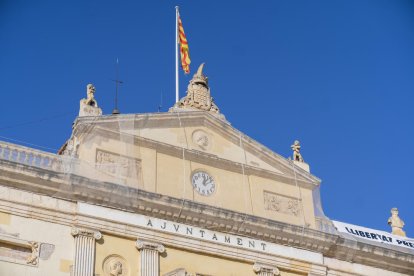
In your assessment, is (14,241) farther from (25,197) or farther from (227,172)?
(227,172)

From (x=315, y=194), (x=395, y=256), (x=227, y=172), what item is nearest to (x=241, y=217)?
(x=227, y=172)

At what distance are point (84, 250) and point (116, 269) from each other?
1003mm

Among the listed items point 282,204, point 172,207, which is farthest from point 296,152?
point 172,207

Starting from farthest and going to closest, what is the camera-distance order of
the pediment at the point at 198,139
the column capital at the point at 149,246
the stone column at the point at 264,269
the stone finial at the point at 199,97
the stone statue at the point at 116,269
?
the stone finial at the point at 199,97 → the stone column at the point at 264,269 → the pediment at the point at 198,139 → the column capital at the point at 149,246 → the stone statue at the point at 116,269

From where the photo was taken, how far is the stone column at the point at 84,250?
2347cm

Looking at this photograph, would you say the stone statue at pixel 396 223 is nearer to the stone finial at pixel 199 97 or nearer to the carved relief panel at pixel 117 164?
the stone finial at pixel 199 97

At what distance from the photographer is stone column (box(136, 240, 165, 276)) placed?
80.0 feet

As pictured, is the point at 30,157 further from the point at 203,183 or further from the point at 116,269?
the point at 203,183

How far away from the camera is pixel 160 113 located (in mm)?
26688

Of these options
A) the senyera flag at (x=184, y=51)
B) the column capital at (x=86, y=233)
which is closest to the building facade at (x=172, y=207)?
the column capital at (x=86, y=233)

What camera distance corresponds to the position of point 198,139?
27.3 meters

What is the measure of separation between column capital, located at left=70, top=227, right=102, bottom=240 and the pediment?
265 cm

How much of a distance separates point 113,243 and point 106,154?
2602 millimetres

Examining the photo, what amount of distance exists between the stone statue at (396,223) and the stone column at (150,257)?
9318 millimetres
